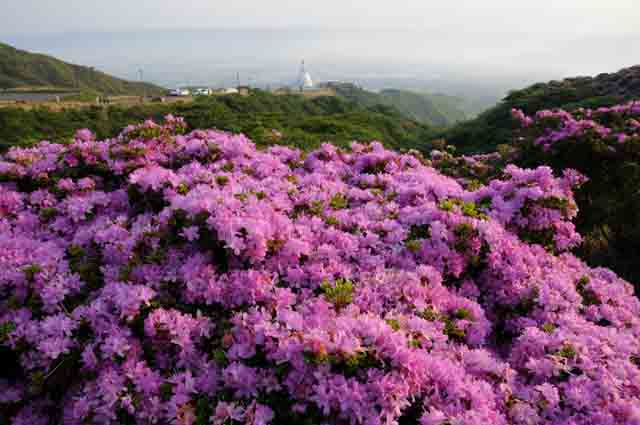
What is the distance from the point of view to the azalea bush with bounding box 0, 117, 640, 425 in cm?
318

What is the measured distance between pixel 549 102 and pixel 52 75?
173 meters

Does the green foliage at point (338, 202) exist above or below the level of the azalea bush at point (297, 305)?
above

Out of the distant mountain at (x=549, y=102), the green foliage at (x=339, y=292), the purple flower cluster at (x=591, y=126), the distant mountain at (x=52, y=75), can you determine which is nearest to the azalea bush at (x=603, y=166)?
the purple flower cluster at (x=591, y=126)

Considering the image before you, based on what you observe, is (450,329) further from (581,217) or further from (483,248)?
(581,217)

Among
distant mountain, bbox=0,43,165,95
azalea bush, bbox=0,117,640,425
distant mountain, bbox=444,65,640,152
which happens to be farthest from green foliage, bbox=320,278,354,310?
distant mountain, bbox=0,43,165,95

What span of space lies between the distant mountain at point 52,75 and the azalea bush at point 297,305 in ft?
476

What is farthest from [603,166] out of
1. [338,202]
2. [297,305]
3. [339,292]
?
[297,305]

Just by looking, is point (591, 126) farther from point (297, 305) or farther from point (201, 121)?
point (201, 121)

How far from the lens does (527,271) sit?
16.3 feet

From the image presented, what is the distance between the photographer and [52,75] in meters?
154

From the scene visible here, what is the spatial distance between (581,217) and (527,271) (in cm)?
436

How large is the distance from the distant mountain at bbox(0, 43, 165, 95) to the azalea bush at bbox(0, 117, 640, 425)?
144939mm

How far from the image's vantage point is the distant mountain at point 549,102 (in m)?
26.3

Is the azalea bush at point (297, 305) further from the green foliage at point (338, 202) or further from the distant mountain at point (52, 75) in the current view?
the distant mountain at point (52, 75)
